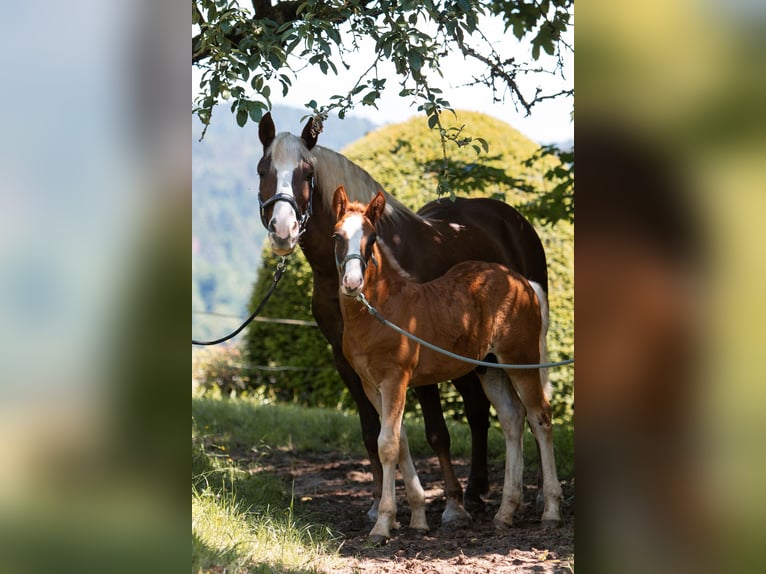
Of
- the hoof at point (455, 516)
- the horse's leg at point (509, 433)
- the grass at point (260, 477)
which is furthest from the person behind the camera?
the hoof at point (455, 516)

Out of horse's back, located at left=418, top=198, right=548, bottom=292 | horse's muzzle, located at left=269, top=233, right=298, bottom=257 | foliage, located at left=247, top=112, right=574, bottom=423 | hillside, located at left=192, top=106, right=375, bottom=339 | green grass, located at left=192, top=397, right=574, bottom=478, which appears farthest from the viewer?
hillside, located at left=192, top=106, right=375, bottom=339

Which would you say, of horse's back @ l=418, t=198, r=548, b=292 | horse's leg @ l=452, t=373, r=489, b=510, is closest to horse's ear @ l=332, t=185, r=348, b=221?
horse's back @ l=418, t=198, r=548, b=292

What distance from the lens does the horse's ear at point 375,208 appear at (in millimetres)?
4676

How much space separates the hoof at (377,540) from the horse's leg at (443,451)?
0.65m

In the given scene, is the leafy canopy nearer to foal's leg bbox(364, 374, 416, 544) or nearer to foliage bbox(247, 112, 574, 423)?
foal's leg bbox(364, 374, 416, 544)

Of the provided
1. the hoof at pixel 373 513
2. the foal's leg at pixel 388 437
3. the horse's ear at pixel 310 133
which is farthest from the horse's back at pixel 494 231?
the hoof at pixel 373 513

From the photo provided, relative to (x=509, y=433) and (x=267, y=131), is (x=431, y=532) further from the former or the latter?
(x=267, y=131)

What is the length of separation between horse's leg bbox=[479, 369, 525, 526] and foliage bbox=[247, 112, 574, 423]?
3.70 metres

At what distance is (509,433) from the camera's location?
5332 millimetres

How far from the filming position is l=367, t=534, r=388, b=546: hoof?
188 inches

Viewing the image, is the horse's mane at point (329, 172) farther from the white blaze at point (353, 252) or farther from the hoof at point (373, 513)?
the hoof at point (373, 513)
